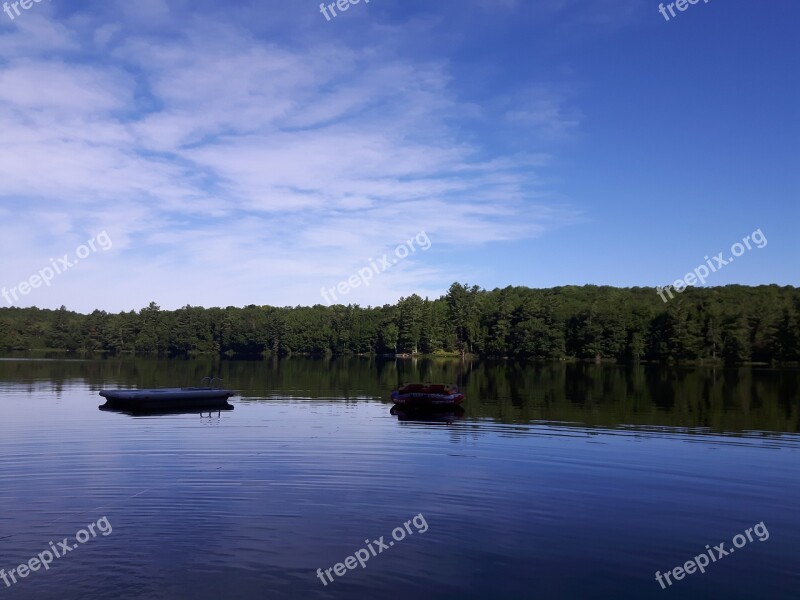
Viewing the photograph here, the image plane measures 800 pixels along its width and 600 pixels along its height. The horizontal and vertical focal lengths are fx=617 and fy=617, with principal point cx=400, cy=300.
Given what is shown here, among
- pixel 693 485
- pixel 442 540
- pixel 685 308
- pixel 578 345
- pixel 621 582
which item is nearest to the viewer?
pixel 621 582

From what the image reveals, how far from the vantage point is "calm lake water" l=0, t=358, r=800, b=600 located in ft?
44.5

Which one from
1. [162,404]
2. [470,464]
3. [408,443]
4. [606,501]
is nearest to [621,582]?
[606,501]

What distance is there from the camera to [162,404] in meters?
49.6

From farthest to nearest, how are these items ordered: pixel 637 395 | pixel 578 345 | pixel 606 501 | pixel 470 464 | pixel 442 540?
pixel 578 345, pixel 637 395, pixel 470 464, pixel 606 501, pixel 442 540

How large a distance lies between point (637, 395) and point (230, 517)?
56238mm

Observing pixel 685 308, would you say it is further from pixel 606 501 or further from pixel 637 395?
pixel 606 501

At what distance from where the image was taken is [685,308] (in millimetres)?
159625

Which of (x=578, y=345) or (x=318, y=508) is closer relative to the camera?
(x=318, y=508)

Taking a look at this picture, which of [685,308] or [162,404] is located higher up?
[685,308]

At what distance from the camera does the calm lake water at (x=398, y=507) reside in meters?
13.6

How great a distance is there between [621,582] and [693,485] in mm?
11487

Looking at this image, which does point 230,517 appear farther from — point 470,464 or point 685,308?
point 685,308

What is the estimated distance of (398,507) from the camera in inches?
754

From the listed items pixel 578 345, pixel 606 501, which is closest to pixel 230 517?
pixel 606 501
